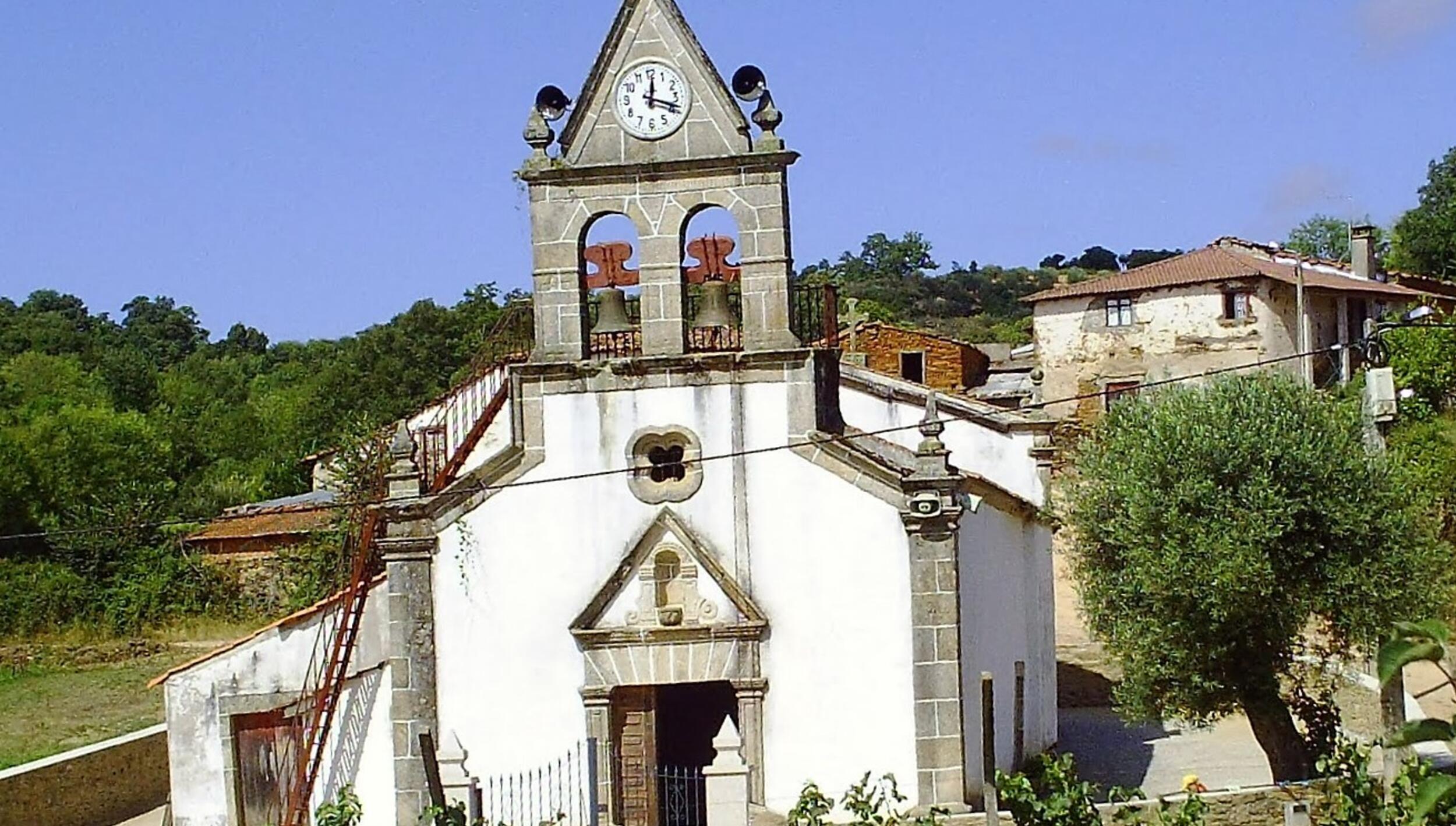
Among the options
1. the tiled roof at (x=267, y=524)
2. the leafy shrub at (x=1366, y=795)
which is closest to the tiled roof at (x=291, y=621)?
the leafy shrub at (x=1366, y=795)

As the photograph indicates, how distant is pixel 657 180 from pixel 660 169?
126 millimetres

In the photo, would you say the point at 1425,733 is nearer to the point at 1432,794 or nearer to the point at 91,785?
the point at 1432,794

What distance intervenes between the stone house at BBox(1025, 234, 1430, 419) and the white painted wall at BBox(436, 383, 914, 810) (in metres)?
23.8

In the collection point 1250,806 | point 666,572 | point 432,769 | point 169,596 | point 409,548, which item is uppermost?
point 409,548

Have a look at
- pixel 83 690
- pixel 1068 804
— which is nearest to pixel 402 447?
pixel 1068 804

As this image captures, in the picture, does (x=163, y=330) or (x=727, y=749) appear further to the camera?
(x=163, y=330)

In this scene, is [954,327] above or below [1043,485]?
above

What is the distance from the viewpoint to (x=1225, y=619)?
17844 mm

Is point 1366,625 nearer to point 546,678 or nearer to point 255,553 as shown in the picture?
point 546,678

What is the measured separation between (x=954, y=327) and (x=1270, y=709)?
245 ft

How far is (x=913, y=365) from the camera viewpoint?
3953cm

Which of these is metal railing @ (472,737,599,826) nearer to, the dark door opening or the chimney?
the dark door opening

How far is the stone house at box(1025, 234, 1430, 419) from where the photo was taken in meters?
42.3

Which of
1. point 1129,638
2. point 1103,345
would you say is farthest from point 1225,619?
point 1103,345
